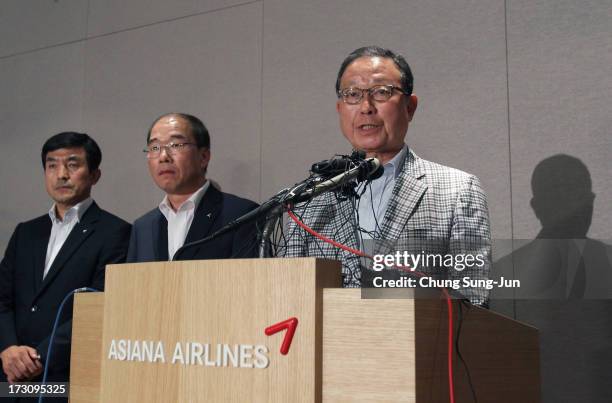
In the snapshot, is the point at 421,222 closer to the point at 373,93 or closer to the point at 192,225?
the point at 373,93

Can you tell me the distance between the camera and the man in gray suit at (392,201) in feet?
5.95

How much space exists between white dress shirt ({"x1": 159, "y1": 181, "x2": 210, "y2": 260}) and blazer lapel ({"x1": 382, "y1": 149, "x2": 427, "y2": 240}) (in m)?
1.05

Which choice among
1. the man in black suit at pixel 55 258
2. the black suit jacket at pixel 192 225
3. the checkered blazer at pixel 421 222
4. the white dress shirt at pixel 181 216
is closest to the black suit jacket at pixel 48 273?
the man in black suit at pixel 55 258

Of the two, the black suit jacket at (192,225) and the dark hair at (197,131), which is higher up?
the dark hair at (197,131)

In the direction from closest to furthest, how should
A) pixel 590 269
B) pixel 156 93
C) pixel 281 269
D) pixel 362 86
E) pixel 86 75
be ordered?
pixel 281 269, pixel 362 86, pixel 590 269, pixel 156 93, pixel 86 75

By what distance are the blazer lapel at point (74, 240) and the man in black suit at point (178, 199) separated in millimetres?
267

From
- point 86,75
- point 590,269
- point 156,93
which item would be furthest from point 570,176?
point 86,75

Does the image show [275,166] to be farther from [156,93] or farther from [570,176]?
[570,176]

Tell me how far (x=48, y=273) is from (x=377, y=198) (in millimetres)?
1571

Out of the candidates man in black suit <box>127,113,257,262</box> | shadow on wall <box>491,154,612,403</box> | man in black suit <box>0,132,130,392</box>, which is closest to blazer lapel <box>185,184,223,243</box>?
man in black suit <box>127,113,257,262</box>

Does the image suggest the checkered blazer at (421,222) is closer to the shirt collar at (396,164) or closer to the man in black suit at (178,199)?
the shirt collar at (396,164)

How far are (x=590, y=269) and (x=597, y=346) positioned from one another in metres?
0.31

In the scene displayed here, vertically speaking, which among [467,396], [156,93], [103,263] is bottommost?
[467,396]

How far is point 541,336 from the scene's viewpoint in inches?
105
